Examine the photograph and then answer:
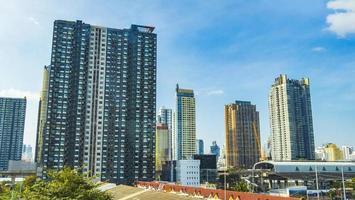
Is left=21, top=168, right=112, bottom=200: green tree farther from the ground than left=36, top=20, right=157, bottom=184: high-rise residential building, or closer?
closer

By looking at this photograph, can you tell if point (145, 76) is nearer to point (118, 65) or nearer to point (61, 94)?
point (118, 65)

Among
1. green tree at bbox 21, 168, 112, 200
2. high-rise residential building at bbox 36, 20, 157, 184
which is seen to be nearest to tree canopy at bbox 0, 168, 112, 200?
green tree at bbox 21, 168, 112, 200

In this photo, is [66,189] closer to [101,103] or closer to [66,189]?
[66,189]

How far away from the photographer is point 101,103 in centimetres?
16212

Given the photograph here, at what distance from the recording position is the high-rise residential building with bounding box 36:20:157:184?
155m

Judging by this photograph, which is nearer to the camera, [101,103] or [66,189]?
[66,189]

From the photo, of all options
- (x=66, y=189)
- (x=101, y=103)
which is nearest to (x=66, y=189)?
(x=66, y=189)

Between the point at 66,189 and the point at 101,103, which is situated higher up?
the point at 101,103

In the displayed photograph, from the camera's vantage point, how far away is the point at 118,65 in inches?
6609

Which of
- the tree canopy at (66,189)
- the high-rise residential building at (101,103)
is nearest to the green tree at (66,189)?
the tree canopy at (66,189)

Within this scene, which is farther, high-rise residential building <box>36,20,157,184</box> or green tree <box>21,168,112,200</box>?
high-rise residential building <box>36,20,157,184</box>

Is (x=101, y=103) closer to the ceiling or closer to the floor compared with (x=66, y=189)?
A: closer to the ceiling

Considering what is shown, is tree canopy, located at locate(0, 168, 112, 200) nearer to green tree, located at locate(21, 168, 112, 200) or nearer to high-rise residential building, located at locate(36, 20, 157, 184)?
green tree, located at locate(21, 168, 112, 200)

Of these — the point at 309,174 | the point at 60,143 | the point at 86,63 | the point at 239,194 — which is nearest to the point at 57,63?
the point at 86,63
